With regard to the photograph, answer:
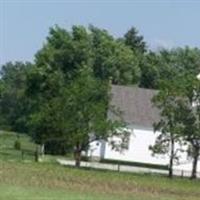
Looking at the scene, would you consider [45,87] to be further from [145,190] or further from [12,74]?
[12,74]

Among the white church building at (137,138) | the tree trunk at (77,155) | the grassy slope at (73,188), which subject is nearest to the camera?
the grassy slope at (73,188)

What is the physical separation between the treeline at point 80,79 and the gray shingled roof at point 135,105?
7.40ft

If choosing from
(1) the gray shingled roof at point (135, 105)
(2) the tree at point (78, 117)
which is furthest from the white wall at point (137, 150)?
(2) the tree at point (78, 117)

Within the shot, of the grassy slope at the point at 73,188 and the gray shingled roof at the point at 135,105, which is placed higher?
the gray shingled roof at the point at 135,105

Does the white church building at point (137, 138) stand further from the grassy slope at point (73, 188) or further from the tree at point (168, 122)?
the grassy slope at point (73, 188)

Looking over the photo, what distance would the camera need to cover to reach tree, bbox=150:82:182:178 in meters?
48.4

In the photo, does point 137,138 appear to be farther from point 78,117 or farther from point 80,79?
point 78,117

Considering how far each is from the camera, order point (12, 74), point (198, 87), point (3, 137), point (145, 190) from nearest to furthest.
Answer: point (145, 190) → point (198, 87) → point (3, 137) → point (12, 74)

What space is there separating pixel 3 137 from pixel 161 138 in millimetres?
40564

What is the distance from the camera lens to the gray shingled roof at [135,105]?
64.4m

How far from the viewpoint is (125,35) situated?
112062 millimetres

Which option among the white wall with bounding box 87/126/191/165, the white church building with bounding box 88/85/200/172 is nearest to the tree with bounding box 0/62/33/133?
the white church building with bounding box 88/85/200/172

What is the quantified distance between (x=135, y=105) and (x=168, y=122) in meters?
17.7

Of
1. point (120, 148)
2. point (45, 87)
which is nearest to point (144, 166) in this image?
point (120, 148)
